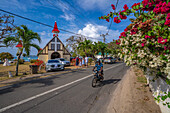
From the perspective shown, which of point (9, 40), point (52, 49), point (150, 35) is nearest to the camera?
point (150, 35)

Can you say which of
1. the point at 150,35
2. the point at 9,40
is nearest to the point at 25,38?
the point at 9,40

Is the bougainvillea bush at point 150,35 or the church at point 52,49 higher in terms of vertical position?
the church at point 52,49

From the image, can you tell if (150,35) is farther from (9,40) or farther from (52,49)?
(52,49)

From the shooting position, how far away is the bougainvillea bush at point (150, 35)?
2.34 meters

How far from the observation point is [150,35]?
246cm

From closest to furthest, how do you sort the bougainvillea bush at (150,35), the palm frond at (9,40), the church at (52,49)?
the bougainvillea bush at (150,35)
the palm frond at (9,40)
the church at (52,49)

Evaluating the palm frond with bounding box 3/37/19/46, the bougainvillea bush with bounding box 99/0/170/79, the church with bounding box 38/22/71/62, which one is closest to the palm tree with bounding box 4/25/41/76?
the palm frond with bounding box 3/37/19/46

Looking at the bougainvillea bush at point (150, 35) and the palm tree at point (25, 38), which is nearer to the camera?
the bougainvillea bush at point (150, 35)

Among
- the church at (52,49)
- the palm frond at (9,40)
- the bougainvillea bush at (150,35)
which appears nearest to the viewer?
the bougainvillea bush at (150,35)

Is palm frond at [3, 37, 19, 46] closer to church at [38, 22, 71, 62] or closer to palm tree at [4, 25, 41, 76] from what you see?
palm tree at [4, 25, 41, 76]

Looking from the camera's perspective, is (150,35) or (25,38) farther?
(25,38)

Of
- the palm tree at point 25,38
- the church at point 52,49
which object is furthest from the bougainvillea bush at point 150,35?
the church at point 52,49

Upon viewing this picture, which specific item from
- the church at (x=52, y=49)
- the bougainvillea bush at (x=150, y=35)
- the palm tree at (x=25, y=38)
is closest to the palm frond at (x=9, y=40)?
the palm tree at (x=25, y=38)

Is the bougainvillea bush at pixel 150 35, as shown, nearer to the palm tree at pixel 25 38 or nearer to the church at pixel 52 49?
the palm tree at pixel 25 38
